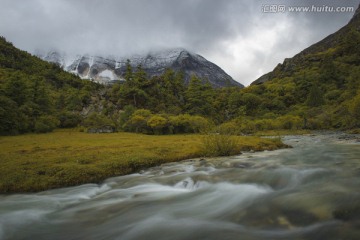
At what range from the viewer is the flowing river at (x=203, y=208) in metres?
6.94

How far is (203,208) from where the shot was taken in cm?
957

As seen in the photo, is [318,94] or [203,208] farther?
[318,94]

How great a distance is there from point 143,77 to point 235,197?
327 feet

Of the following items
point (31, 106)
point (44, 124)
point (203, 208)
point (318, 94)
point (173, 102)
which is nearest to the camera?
point (203, 208)

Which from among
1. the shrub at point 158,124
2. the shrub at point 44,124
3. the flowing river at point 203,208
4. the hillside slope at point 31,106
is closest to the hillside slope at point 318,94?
the shrub at point 158,124

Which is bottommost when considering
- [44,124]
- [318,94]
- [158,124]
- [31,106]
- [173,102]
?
[158,124]

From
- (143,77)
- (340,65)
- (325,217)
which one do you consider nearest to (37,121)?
(143,77)

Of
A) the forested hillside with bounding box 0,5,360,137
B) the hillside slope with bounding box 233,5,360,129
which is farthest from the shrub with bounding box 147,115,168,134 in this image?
the hillside slope with bounding box 233,5,360,129

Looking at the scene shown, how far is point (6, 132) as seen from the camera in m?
51.1

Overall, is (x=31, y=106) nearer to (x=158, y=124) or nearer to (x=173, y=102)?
(x=158, y=124)

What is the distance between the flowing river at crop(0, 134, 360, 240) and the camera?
6938mm

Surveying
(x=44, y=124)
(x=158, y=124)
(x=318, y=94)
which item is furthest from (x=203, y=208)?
(x=318, y=94)

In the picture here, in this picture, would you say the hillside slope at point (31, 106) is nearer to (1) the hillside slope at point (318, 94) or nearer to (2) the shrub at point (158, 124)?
(2) the shrub at point (158, 124)

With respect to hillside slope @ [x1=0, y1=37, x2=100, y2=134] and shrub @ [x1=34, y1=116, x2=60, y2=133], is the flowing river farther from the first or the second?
shrub @ [x1=34, y1=116, x2=60, y2=133]
